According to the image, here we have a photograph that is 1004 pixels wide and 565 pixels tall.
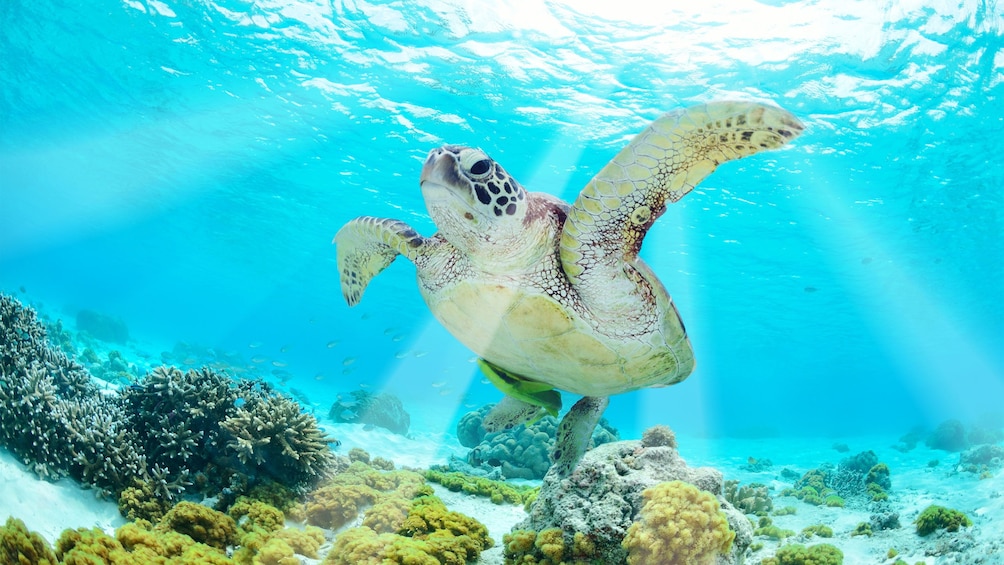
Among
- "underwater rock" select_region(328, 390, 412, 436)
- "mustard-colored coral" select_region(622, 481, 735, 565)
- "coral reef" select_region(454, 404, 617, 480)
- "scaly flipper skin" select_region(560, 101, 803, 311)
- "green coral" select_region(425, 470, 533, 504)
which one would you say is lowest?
"mustard-colored coral" select_region(622, 481, 735, 565)

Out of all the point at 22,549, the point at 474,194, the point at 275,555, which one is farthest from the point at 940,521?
the point at 22,549

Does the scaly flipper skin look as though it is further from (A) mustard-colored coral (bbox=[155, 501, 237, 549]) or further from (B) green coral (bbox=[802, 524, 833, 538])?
(B) green coral (bbox=[802, 524, 833, 538])

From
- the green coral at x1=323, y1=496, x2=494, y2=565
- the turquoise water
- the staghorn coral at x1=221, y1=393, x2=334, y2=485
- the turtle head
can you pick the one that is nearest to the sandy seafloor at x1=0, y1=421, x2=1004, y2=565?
the green coral at x1=323, y1=496, x2=494, y2=565

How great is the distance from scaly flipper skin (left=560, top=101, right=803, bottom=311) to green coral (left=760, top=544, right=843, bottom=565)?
3.05 metres

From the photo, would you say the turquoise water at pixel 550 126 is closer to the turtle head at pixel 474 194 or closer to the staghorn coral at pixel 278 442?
the staghorn coral at pixel 278 442

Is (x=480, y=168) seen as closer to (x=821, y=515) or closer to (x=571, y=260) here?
(x=571, y=260)

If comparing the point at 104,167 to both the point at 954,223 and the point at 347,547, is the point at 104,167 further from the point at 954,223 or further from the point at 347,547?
the point at 954,223

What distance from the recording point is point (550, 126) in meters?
15.2

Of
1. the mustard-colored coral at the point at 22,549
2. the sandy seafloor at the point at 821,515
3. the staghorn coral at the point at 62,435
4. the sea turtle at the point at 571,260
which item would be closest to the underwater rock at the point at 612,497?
the sea turtle at the point at 571,260

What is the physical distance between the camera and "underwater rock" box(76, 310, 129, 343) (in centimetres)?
2719

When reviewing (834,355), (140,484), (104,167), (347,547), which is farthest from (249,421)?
(834,355)

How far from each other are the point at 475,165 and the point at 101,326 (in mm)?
33301

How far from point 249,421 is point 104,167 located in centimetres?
3175

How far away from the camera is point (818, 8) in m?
10.3
